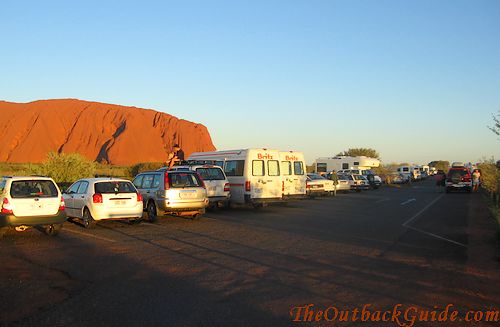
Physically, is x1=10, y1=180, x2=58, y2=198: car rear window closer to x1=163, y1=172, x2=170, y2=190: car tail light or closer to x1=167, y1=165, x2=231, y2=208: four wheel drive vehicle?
x1=163, y1=172, x2=170, y2=190: car tail light

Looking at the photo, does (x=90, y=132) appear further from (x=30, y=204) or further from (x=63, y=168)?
(x=30, y=204)

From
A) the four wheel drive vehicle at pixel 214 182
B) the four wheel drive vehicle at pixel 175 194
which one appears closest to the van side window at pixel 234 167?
the four wheel drive vehicle at pixel 214 182

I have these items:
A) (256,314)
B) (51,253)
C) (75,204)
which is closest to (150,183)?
(75,204)

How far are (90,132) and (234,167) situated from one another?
249 ft

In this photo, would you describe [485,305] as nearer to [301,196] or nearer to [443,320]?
[443,320]

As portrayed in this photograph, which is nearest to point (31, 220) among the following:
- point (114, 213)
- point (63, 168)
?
point (114, 213)

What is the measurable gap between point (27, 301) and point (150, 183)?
10.9 meters

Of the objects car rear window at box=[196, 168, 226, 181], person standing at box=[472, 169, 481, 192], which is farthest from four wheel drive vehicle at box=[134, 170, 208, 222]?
person standing at box=[472, 169, 481, 192]

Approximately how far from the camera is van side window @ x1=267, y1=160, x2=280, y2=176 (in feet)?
68.0

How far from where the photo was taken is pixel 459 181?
1480 inches

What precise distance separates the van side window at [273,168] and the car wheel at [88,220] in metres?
8.12

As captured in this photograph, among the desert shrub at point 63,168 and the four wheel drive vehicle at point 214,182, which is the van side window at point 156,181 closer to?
the four wheel drive vehicle at point 214,182

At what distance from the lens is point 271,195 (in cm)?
2056

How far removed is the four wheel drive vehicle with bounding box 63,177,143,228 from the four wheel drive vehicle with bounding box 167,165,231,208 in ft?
14.7
